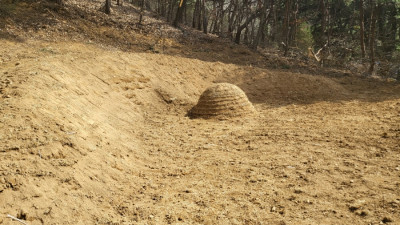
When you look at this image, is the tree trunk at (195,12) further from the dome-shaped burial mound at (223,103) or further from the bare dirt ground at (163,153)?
the dome-shaped burial mound at (223,103)

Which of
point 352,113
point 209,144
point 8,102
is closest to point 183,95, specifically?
point 209,144

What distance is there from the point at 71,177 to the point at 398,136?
5.02m

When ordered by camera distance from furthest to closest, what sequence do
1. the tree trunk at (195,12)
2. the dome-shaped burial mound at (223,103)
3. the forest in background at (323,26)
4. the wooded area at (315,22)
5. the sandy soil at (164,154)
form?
the tree trunk at (195,12) < the wooded area at (315,22) < the forest in background at (323,26) < the dome-shaped burial mound at (223,103) < the sandy soil at (164,154)

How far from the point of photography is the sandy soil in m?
2.82

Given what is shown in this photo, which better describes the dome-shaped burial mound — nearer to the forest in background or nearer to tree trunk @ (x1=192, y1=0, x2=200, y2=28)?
the forest in background

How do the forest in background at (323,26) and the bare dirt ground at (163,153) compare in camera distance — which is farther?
the forest in background at (323,26)

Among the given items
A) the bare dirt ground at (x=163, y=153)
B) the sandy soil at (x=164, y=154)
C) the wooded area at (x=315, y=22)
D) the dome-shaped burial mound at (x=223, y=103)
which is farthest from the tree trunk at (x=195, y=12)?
the dome-shaped burial mound at (x=223, y=103)

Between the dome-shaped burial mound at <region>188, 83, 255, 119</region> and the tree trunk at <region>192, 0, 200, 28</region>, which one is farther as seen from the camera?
the tree trunk at <region>192, 0, 200, 28</region>

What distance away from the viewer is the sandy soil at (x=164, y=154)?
9.25 feet

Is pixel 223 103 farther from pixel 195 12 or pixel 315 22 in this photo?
pixel 315 22

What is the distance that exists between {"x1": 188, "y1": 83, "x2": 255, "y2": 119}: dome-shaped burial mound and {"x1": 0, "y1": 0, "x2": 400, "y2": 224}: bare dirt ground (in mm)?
307

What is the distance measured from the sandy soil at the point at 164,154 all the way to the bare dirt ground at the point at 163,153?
0.02m

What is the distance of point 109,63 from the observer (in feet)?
24.0

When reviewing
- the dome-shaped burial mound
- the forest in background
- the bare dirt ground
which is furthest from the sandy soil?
the forest in background
